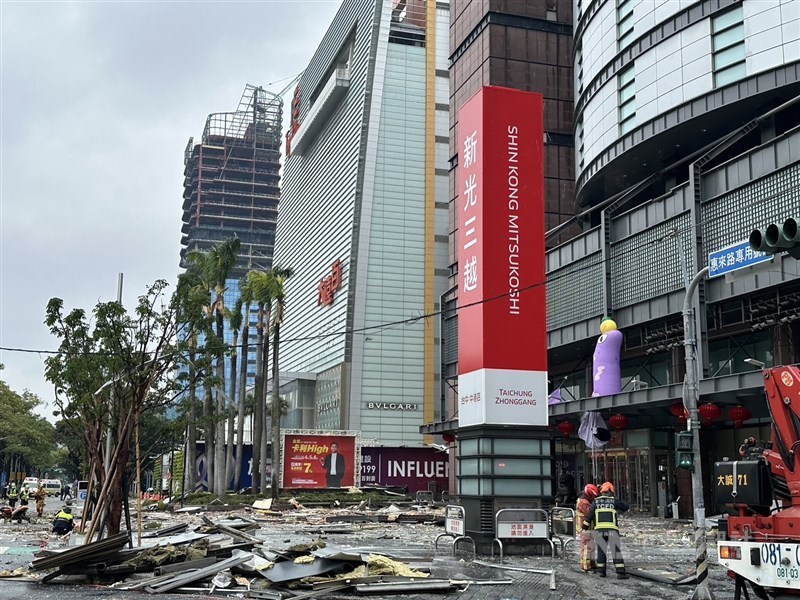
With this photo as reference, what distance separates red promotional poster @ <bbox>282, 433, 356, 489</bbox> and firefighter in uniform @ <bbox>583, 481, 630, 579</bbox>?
4449 cm

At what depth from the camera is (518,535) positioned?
71.9ft

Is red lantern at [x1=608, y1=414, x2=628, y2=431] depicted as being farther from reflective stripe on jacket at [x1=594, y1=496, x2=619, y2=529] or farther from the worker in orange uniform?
reflective stripe on jacket at [x1=594, y1=496, x2=619, y2=529]

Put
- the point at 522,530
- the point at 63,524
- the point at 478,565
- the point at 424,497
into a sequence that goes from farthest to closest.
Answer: the point at 424,497 → the point at 63,524 → the point at 522,530 → the point at 478,565

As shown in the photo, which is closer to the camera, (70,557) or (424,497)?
(70,557)

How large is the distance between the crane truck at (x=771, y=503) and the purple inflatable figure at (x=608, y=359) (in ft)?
101

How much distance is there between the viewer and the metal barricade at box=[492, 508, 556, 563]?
2177 cm

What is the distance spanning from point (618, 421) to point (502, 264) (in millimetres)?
20408

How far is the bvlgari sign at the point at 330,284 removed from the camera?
3824 inches

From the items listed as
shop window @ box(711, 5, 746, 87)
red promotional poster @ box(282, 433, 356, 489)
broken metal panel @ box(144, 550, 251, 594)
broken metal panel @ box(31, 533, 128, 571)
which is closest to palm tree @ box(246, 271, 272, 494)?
red promotional poster @ box(282, 433, 356, 489)

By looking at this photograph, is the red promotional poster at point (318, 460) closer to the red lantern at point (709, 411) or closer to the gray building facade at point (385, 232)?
the gray building facade at point (385, 232)

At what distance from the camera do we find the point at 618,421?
4169 centimetres

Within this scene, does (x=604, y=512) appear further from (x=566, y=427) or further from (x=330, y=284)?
(x=330, y=284)

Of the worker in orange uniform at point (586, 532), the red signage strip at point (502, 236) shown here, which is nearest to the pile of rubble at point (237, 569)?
the worker in orange uniform at point (586, 532)

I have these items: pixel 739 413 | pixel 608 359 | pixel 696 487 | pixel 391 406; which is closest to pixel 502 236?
pixel 696 487
